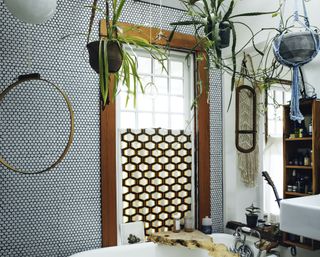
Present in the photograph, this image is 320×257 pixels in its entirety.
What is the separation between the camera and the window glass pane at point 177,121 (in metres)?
3.35

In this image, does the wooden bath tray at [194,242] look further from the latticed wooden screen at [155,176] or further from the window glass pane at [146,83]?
the window glass pane at [146,83]

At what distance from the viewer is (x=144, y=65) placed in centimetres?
324

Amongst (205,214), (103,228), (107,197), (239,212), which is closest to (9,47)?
(107,197)

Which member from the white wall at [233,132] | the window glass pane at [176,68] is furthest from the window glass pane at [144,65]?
the white wall at [233,132]

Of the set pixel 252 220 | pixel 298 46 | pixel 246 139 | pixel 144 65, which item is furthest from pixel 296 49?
pixel 246 139

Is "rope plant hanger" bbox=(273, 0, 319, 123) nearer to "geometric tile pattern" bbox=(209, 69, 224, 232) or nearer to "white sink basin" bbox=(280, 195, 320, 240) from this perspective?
"white sink basin" bbox=(280, 195, 320, 240)

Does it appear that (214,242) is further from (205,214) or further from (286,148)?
(286,148)

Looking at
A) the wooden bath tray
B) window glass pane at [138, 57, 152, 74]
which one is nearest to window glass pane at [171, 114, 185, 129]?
window glass pane at [138, 57, 152, 74]

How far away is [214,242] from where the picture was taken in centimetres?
306

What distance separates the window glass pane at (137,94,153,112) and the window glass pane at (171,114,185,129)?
11.4 inches

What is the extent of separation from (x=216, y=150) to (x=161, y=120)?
0.68m

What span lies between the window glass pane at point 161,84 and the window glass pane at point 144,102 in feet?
0.54

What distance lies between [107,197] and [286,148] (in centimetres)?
159

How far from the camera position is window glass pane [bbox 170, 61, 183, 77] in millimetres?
3419
